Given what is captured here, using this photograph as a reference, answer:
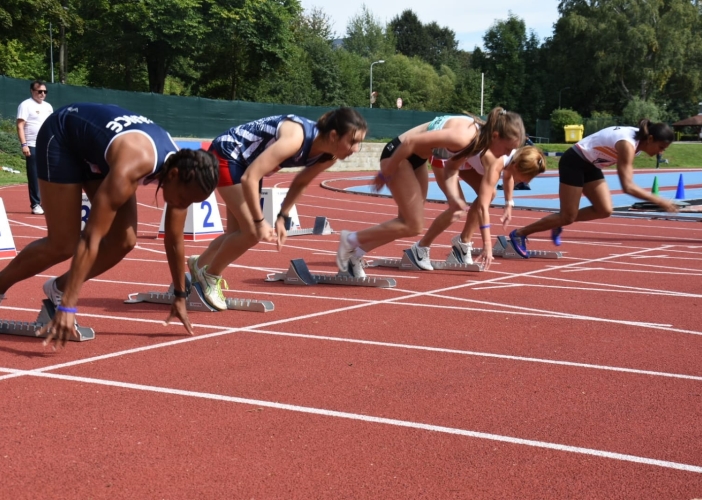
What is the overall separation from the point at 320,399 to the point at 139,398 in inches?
33.0

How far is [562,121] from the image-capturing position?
2240 inches

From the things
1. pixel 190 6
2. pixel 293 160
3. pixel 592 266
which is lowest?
pixel 592 266

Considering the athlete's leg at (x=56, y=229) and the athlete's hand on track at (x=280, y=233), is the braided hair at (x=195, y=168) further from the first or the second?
the athlete's hand on track at (x=280, y=233)

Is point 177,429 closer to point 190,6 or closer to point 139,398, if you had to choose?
point 139,398

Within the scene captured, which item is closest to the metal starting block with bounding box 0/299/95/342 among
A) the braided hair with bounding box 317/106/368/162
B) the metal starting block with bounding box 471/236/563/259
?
the braided hair with bounding box 317/106/368/162

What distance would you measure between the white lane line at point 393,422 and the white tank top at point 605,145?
586 centimetres

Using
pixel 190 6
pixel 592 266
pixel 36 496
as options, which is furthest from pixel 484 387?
pixel 190 6

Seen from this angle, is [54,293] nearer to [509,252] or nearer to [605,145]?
[509,252]

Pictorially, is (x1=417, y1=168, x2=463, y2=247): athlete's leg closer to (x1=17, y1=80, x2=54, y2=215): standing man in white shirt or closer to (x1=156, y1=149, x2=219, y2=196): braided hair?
(x1=156, y1=149, x2=219, y2=196): braided hair

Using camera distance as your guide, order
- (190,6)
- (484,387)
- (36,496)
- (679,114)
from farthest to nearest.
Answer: (679,114)
(190,6)
(484,387)
(36,496)

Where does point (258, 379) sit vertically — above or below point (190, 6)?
below

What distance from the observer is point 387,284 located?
7.48m

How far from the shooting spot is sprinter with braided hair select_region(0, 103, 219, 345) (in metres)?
4.39

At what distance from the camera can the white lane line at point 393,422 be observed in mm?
3404
